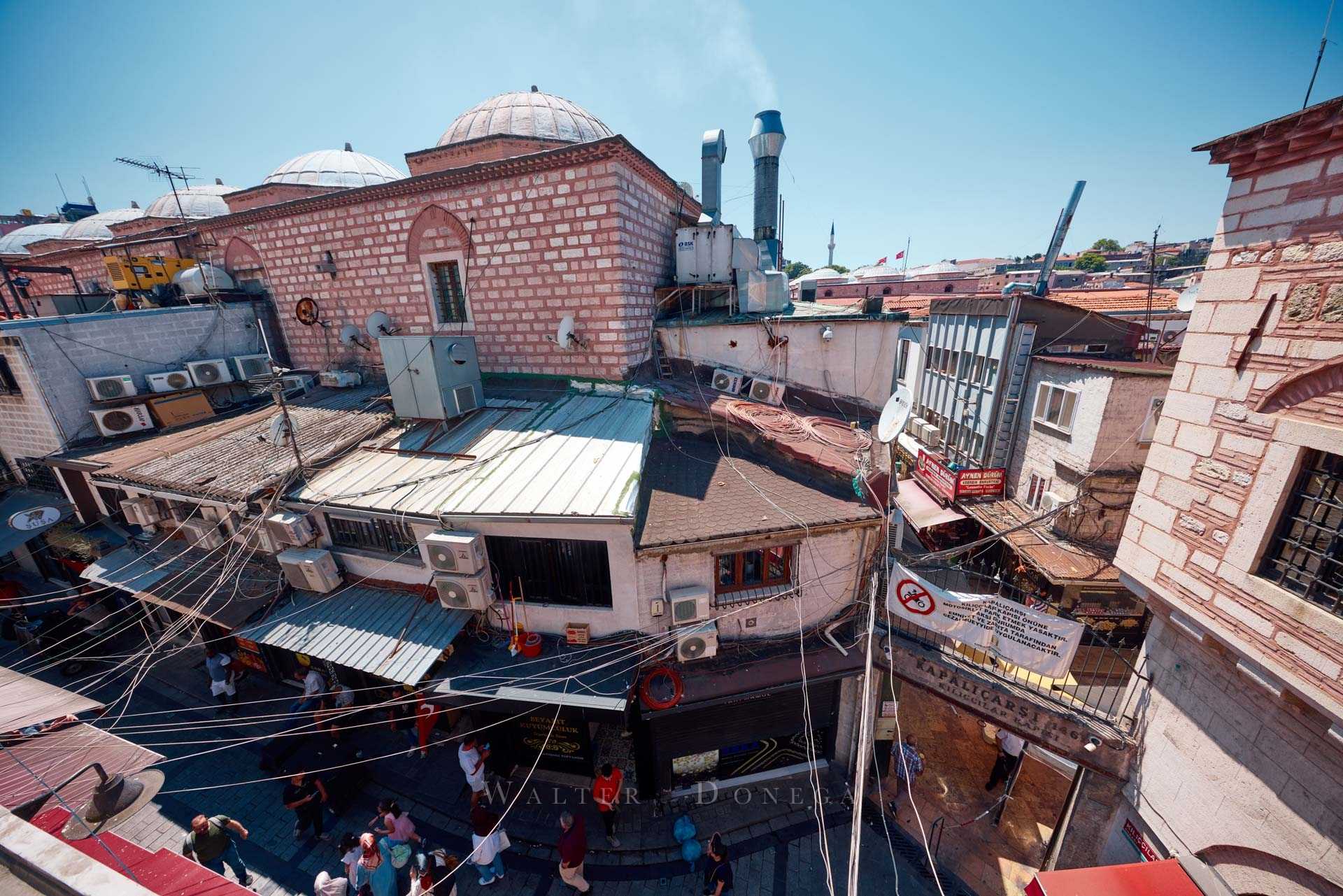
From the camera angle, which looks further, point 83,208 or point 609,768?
point 83,208

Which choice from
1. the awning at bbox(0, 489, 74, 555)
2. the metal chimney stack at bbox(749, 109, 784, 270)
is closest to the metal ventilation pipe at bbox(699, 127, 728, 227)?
the metal chimney stack at bbox(749, 109, 784, 270)

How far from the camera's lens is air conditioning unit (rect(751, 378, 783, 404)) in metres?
12.0

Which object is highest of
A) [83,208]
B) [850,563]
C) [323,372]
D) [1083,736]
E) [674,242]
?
[83,208]

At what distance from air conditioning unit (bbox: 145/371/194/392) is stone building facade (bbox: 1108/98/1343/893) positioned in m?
21.8

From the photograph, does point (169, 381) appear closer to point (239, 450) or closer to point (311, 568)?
point (239, 450)

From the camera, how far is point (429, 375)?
977 centimetres

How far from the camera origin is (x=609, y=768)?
8273 mm

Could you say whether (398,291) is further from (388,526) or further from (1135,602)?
(1135,602)

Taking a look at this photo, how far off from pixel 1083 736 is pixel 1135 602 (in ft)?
23.3

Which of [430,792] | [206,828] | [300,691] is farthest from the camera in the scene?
[300,691]

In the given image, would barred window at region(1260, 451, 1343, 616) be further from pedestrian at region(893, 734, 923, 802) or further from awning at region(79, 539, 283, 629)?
awning at region(79, 539, 283, 629)

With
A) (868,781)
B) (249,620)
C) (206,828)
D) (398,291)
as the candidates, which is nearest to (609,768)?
(868,781)

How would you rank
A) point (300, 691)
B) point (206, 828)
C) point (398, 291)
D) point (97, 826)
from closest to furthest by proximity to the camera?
point (97, 826)
point (206, 828)
point (300, 691)
point (398, 291)

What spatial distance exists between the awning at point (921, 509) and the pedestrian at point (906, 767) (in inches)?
241
